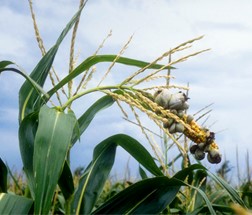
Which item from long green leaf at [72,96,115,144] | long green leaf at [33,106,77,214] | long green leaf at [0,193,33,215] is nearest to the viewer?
long green leaf at [33,106,77,214]

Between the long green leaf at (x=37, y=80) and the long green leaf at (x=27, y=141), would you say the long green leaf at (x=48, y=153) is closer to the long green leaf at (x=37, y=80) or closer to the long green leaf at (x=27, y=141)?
the long green leaf at (x=27, y=141)

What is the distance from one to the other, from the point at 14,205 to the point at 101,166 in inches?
16.6

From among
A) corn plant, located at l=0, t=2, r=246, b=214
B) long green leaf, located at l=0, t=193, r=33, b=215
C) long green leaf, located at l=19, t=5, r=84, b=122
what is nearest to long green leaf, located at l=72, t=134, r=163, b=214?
corn plant, located at l=0, t=2, r=246, b=214

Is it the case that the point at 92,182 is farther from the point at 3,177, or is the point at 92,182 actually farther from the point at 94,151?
the point at 3,177

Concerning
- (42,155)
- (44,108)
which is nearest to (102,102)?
(44,108)

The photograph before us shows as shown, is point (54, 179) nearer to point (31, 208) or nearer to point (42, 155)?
point (42, 155)

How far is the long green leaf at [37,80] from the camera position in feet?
5.95

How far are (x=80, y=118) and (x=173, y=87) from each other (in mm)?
530

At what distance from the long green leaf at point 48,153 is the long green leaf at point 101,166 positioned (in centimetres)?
41

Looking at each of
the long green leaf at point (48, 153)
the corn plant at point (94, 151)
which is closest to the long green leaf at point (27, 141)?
the corn plant at point (94, 151)

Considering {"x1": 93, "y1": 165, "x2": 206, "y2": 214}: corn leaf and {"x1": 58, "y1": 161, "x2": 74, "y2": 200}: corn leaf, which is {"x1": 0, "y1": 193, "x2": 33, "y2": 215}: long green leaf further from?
{"x1": 93, "y1": 165, "x2": 206, "y2": 214}: corn leaf

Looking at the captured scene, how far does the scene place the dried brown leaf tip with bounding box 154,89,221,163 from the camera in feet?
4.66

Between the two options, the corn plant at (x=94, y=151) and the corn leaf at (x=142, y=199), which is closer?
the corn plant at (x=94, y=151)

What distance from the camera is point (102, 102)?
1.95 meters
